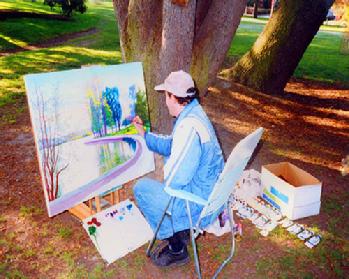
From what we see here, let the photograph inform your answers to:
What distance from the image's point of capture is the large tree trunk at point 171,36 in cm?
360

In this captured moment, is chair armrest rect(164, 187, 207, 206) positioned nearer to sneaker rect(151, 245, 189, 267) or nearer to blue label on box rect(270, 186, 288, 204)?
sneaker rect(151, 245, 189, 267)

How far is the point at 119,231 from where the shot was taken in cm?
339

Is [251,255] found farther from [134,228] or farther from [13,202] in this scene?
[13,202]

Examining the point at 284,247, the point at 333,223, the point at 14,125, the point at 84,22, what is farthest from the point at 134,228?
the point at 84,22

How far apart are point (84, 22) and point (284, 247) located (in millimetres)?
18819

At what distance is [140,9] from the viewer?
12.3 ft

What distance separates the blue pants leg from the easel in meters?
0.53

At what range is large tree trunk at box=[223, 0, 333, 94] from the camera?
7263mm

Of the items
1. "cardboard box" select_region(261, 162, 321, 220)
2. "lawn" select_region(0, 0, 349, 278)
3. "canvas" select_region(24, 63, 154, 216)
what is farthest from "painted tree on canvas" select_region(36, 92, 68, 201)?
"cardboard box" select_region(261, 162, 321, 220)

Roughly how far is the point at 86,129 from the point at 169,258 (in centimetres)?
130

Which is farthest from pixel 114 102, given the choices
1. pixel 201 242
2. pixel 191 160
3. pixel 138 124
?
pixel 201 242

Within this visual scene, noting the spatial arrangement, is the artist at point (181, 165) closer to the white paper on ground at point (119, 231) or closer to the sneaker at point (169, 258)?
the sneaker at point (169, 258)

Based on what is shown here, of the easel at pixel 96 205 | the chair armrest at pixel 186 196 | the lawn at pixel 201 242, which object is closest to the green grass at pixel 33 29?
the lawn at pixel 201 242

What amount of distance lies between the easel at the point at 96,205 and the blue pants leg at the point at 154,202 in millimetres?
535
